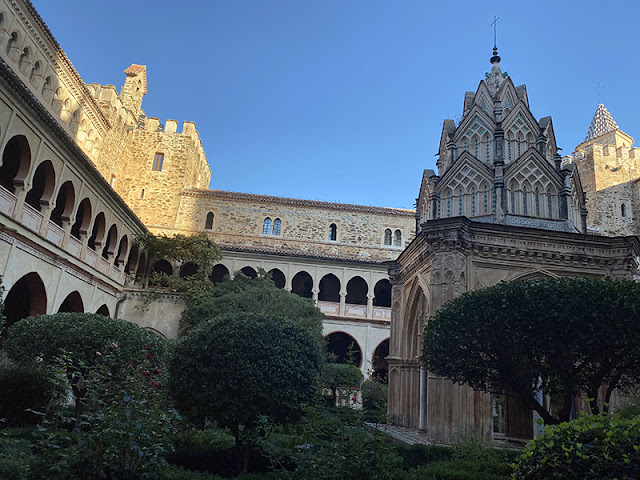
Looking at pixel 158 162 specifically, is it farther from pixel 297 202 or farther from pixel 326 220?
pixel 326 220

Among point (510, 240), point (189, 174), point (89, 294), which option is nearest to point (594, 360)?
point (510, 240)

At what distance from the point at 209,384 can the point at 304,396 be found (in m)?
1.71

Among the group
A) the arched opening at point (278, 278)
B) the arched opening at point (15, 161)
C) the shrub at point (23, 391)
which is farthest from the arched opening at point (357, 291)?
the shrub at point (23, 391)

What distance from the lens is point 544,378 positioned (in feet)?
29.9

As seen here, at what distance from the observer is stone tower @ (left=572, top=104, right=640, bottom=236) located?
3509cm

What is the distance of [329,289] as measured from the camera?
3425cm

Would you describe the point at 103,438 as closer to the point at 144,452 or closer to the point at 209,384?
the point at 144,452

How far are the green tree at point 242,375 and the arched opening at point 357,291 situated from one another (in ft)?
80.2

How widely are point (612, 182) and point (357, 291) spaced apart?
21.3 metres

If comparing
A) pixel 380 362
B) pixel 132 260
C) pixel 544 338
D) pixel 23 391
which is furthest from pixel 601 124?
pixel 23 391

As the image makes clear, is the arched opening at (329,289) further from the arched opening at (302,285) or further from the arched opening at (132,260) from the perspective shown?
the arched opening at (132,260)

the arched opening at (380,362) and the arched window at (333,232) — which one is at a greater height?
the arched window at (333,232)

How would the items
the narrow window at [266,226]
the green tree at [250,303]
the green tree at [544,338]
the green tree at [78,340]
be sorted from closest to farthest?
1. the green tree at [544,338]
2. the green tree at [78,340]
3. the green tree at [250,303]
4. the narrow window at [266,226]

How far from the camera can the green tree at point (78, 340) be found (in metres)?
11.3
